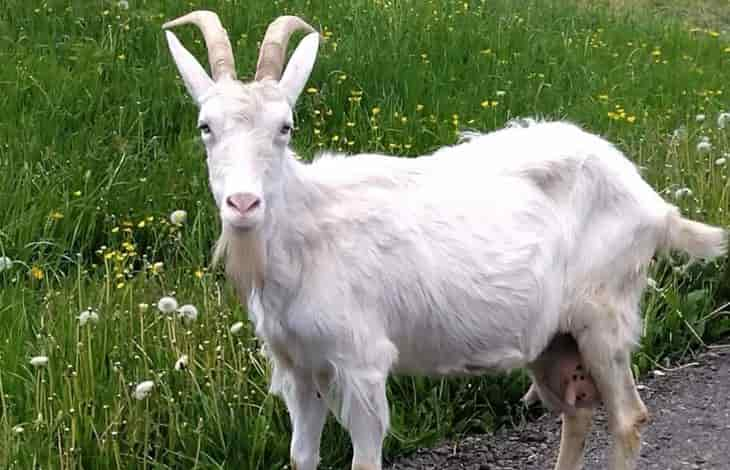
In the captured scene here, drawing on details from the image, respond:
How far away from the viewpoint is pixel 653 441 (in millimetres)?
5453

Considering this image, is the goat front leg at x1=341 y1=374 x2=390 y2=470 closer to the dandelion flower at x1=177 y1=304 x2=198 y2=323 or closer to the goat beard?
the goat beard

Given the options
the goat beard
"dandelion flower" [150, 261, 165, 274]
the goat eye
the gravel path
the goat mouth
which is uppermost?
the goat eye

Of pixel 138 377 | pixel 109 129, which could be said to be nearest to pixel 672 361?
pixel 138 377

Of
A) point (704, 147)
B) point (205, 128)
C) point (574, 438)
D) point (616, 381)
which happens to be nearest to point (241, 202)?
point (205, 128)

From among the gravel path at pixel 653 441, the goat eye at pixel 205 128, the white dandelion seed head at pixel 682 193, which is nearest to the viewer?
the goat eye at pixel 205 128

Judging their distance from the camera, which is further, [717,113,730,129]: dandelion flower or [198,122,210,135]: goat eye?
[717,113,730,129]: dandelion flower

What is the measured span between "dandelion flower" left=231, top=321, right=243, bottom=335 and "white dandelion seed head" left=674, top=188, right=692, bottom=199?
2.67 m

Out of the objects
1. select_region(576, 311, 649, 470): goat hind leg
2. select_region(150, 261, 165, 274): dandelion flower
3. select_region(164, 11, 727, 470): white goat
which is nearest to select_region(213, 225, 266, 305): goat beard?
select_region(164, 11, 727, 470): white goat

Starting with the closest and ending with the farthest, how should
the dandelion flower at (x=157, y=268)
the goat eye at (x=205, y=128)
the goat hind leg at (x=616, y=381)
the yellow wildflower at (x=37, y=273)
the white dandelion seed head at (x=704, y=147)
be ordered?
the goat eye at (x=205, y=128), the goat hind leg at (x=616, y=381), the dandelion flower at (x=157, y=268), the yellow wildflower at (x=37, y=273), the white dandelion seed head at (x=704, y=147)

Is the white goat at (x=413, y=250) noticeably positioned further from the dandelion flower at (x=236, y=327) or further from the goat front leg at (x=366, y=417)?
the dandelion flower at (x=236, y=327)

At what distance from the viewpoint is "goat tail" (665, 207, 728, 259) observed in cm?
486

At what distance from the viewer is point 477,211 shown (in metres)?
4.44

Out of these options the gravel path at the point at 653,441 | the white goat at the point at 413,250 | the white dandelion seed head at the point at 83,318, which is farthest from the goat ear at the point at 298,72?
the gravel path at the point at 653,441

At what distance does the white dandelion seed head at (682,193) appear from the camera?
258 inches
